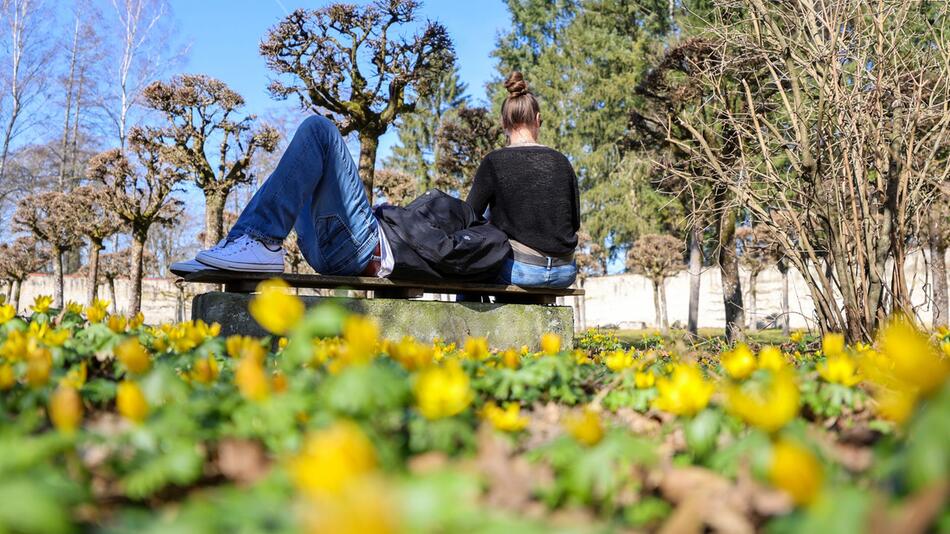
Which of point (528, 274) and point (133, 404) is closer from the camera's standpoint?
point (133, 404)

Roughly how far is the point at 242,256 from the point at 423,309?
3.46ft

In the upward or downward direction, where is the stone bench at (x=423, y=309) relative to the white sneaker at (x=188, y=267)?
downward

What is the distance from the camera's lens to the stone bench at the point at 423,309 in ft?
10.3

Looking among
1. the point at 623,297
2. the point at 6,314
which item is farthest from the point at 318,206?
the point at 623,297

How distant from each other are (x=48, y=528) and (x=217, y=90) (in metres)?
13.9

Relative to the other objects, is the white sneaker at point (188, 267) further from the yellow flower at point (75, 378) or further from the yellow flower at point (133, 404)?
the yellow flower at point (133, 404)

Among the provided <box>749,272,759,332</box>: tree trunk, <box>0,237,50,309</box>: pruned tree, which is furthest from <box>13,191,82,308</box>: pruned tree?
<box>749,272,759,332</box>: tree trunk

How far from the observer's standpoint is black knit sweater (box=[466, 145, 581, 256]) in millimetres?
3932

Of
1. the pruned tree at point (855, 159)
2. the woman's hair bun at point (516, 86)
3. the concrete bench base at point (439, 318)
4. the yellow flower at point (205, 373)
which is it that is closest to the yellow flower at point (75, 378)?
the yellow flower at point (205, 373)

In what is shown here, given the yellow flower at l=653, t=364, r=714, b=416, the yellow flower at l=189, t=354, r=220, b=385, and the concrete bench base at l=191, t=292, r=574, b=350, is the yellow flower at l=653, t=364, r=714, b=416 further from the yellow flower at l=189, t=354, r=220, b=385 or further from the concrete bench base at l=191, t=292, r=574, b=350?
the concrete bench base at l=191, t=292, r=574, b=350

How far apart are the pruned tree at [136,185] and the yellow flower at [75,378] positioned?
46.5 ft

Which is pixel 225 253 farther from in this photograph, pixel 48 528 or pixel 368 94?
pixel 368 94

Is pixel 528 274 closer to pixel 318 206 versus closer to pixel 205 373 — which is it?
pixel 318 206

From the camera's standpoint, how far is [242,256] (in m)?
3.05
